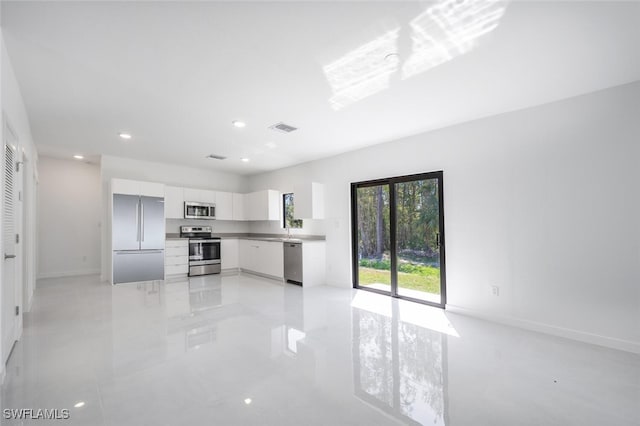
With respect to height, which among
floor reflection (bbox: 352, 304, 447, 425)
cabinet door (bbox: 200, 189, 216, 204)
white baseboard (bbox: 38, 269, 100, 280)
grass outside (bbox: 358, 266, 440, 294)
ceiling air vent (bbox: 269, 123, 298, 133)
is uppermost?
ceiling air vent (bbox: 269, 123, 298, 133)

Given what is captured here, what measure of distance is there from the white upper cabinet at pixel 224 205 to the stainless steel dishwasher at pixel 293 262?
227 cm

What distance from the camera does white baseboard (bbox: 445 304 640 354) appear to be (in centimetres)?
287

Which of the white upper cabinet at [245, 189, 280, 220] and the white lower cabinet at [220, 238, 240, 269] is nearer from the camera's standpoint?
the white upper cabinet at [245, 189, 280, 220]

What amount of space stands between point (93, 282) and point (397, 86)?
6508 millimetres

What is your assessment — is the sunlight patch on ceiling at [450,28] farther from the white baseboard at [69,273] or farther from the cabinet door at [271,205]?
the white baseboard at [69,273]

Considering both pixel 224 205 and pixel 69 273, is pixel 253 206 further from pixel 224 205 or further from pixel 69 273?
pixel 69 273

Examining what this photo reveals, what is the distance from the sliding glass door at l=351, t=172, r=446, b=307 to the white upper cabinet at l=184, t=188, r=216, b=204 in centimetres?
364

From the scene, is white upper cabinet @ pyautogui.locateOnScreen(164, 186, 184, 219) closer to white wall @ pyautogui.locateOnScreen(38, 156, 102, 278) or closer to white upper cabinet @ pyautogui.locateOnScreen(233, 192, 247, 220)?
white upper cabinet @ pyautogui.locateOnScreen(233, 192, 247, 220)

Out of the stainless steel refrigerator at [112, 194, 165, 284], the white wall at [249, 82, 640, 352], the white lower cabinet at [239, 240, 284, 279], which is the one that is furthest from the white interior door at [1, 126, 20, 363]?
the white wall at [249, 82, 640, 352]

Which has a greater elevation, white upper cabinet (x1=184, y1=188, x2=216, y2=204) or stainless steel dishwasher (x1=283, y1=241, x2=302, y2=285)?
white upper cabinet (x1=184, y1=188, x2=216, y2=204)

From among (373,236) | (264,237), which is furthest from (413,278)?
(264,237)

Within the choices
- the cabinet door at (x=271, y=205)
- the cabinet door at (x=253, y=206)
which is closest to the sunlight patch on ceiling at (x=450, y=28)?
the cabinet door at (x=271, y=205)

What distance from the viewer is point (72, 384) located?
7.24 feet

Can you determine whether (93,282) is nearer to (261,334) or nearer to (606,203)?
(261,334)
